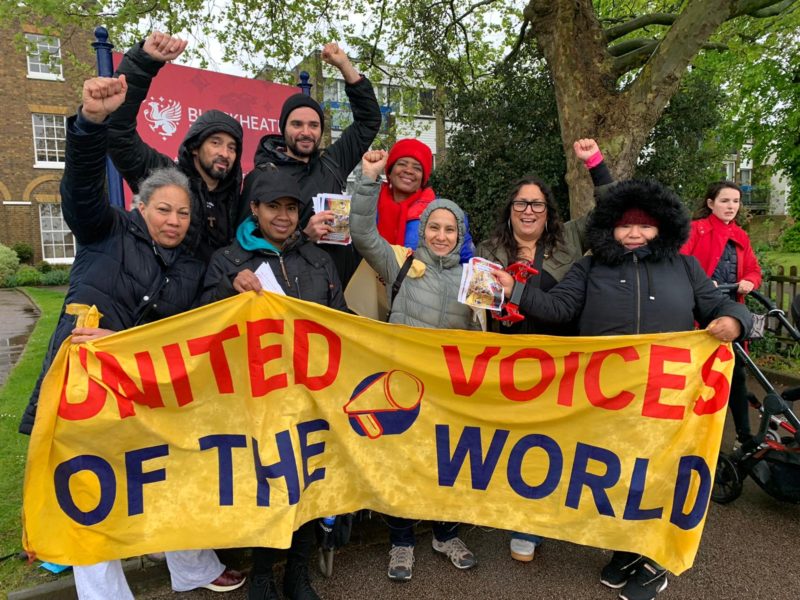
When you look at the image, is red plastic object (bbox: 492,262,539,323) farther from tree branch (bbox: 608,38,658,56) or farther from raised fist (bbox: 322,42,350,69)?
tree branch (bbox: 608,38,658,56)

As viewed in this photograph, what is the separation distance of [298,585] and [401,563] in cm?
59

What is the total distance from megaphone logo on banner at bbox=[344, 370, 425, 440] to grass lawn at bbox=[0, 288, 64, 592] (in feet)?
5.96

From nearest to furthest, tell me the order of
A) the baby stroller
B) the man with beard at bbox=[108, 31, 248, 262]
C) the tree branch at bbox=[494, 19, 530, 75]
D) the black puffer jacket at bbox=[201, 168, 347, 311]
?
the black puffer jacket at bbox=[201, 168, 347, 311] → the man with beard at bbox=[108, 31, 248, 262] → the baby stroller → the tree branch at bbox=[494, 19, 530, 75]

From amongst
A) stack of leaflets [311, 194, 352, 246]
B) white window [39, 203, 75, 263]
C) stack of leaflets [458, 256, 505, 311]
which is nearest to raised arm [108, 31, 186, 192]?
stack of leaflets [311, 194, 352, 246]

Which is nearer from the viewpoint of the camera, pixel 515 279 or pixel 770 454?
pixel 515 279

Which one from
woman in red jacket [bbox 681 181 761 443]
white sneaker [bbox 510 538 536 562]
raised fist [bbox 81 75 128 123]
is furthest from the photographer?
woman in red jacket [bbox 681 181 761 443]

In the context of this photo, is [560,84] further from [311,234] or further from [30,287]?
[30,287]

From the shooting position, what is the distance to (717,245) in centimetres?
434

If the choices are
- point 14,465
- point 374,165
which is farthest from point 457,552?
point 14,465

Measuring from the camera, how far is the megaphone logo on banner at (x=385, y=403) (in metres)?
2.76

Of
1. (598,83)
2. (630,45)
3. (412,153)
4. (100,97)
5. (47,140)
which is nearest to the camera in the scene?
(100,97)

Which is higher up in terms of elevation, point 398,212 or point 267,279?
point 398,212

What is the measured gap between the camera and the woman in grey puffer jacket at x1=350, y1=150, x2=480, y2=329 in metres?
2.94

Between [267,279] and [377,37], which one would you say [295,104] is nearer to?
[267,279]
